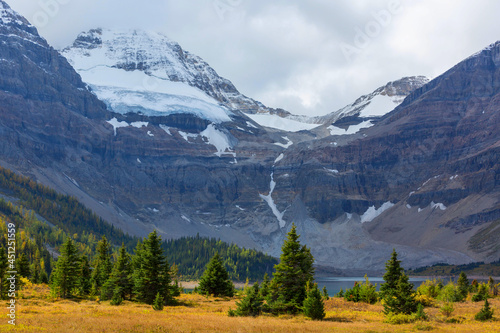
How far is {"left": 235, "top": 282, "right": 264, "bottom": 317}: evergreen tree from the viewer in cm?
4722

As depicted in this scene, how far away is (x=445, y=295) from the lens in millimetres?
63469

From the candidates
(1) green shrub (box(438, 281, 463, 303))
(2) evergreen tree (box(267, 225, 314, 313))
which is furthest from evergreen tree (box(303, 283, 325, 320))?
(1) green shrub (box(438, 281, 463, 303))

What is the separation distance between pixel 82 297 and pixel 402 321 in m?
40.2

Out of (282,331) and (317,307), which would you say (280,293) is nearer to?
(317,307)

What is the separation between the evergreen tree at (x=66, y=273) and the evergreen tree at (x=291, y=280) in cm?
2494

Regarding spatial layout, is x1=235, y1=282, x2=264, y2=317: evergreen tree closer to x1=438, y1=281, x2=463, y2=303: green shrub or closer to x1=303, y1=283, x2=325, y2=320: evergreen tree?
x1=303, y1=283, x2=325, y2=320: evergreen tree

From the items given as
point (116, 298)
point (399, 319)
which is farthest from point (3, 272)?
point (399, 319)

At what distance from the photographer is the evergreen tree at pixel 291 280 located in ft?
162

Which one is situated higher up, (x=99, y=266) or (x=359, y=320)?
(x=99, y=266)

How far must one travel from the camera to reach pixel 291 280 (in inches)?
1965

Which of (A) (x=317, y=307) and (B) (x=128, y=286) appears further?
(B) (x=128, y=286)

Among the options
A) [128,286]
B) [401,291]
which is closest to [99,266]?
[128,286]

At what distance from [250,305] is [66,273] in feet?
81.8

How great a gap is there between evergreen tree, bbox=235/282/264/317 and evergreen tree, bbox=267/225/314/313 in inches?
65.4
